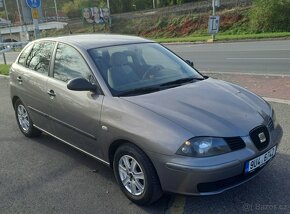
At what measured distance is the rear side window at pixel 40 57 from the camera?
4.94 m

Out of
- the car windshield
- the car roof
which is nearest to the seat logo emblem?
the car windshield

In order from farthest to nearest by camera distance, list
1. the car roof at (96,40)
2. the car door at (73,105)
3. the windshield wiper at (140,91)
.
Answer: the car roof at (96,40)
the car door at (73,105)
the windshield wiper at (140,91)

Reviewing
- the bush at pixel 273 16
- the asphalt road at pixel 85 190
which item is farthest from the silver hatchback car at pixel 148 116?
the bush at pixel 273 16

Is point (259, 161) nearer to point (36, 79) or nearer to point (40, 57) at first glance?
point (36, 79)

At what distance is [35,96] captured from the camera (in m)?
5.09

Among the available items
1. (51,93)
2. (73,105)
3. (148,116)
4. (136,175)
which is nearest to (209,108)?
(148,116)

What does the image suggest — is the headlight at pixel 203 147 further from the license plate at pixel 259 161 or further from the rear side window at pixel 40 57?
the rear side window at pixel 40 57

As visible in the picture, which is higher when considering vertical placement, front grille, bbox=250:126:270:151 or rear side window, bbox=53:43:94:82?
rear side window, bbox=53:43:94:82

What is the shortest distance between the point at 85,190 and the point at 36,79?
188cm

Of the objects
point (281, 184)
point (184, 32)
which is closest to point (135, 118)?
point (281, 184)

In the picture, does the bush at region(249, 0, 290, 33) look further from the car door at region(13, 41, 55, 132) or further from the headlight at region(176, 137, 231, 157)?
the headlight at region(176, 137, 231, 157)

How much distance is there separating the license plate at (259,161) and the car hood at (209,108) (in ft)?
0.90

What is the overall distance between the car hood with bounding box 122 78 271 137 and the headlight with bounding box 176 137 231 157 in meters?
0.05

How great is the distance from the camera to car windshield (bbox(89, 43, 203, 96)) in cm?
396
